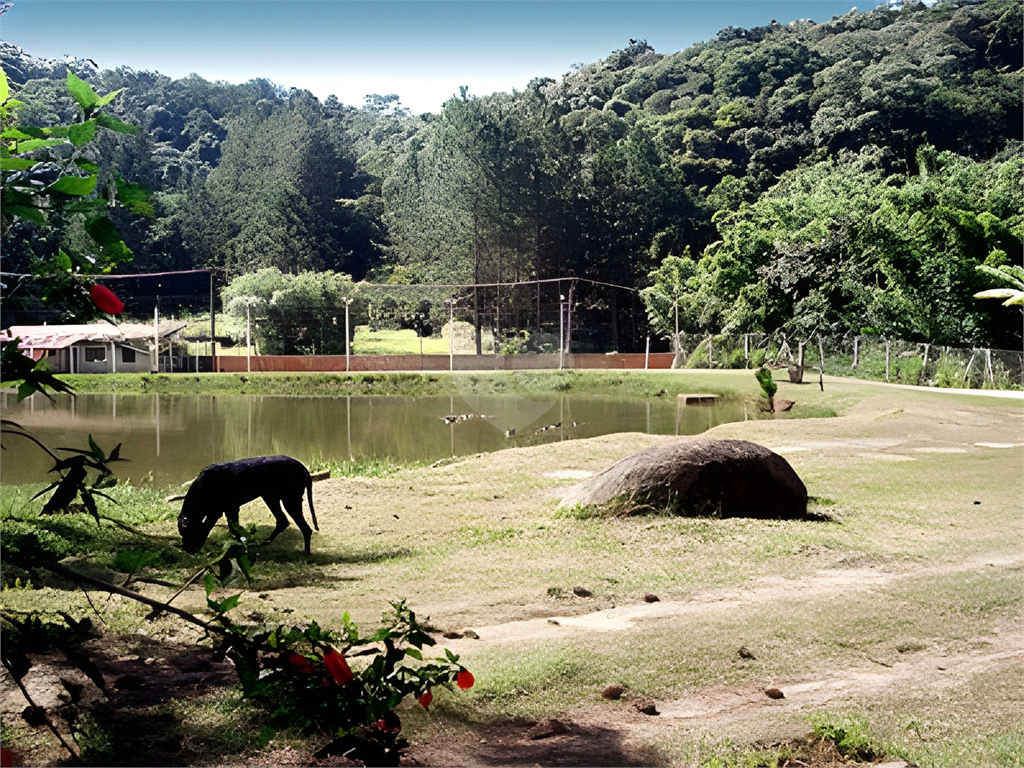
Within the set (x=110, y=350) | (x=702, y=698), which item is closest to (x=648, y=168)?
(x=110, y=350)

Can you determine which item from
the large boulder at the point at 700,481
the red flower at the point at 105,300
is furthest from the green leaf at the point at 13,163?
the large boulder at the point at 700,481

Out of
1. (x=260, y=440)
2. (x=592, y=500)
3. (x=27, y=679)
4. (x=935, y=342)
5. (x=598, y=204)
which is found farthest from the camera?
(x=598, y=204)

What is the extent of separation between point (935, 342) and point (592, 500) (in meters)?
8.83

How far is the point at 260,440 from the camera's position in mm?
9062

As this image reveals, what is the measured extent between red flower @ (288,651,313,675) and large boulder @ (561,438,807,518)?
3.01 meters

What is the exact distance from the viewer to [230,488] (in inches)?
163

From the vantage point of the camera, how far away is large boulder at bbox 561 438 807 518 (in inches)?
193

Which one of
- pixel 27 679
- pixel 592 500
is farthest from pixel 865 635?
pixel 27 679

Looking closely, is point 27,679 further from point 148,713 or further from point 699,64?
point 699,64

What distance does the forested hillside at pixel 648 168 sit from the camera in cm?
905

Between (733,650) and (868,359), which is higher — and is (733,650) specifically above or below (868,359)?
below

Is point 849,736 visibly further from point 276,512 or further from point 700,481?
point 276,512

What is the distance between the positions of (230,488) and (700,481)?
88.9 inches

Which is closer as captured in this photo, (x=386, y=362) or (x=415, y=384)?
(x=415, y=384)
